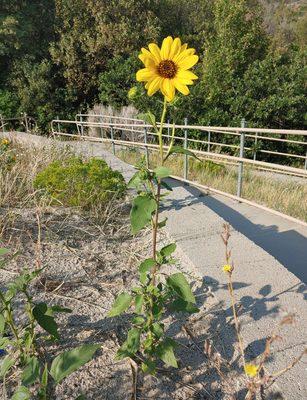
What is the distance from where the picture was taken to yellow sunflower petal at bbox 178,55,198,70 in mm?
1356

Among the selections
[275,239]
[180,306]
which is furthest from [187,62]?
[275,239]

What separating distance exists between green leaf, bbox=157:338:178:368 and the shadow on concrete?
5.95 ft

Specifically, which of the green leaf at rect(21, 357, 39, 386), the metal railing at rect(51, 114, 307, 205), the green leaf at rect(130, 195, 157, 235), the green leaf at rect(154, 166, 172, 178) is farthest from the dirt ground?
the metal railing at rect(51, 114, 307, 205)

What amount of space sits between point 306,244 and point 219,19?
11699 millimetres

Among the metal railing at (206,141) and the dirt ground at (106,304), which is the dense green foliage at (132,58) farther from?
the dirt ground at (106,304)

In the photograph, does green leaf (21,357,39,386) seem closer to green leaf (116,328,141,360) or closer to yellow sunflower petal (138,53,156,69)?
green leaf (116,328,141,360)

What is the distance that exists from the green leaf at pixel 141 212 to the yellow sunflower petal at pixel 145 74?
421 millimetres

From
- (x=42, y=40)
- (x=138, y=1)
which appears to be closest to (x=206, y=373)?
(x=138, y=1)

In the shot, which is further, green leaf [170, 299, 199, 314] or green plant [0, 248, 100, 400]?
green leaf [170, 299, 199, 314]

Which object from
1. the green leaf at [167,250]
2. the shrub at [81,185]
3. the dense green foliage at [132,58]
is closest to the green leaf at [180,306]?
the green leaf at [167,250]

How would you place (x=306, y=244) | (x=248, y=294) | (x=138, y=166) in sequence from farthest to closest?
(x=306, y=244), (x=248, y=294), (x=138, y=166)

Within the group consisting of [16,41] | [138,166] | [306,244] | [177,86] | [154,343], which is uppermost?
[16,41]

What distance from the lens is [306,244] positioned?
3.51 metres

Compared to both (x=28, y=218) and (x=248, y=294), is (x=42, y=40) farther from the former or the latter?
(x=248, y=294)
